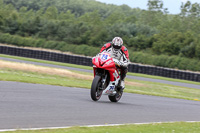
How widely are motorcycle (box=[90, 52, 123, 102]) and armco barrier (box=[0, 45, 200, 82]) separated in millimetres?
22493

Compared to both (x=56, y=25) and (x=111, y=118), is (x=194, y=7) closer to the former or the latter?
(x=56, y=25)

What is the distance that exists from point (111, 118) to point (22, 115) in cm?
212

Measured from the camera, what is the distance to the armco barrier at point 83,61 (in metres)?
32.3

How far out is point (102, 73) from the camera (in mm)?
9891

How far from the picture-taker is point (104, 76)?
998cm

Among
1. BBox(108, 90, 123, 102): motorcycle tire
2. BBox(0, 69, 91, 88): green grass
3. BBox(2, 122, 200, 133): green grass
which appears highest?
BBox(2, 122, 200, 133): green grass

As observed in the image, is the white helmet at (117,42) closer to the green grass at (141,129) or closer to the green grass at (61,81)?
the green grass at (141,129)

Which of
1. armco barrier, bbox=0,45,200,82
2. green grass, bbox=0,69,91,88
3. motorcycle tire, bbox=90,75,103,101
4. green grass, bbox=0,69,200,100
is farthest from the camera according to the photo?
armco barrier, bbox=0,45,200,82

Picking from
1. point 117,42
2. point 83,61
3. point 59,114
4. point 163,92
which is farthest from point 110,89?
point 83,61

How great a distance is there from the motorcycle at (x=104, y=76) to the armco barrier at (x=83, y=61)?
73.8ft

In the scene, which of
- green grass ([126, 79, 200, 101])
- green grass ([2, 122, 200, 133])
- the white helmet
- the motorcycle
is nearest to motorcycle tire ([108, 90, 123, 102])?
the motorcycle

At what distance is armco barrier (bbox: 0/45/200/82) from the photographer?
32.3m

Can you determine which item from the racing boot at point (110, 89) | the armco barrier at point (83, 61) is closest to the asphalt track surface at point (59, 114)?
the racing boot at point (110, 89)

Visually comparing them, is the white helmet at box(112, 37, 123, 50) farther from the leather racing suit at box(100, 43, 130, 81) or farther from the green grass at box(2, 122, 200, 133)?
the green grass at box(2, 122, 200, 133)
